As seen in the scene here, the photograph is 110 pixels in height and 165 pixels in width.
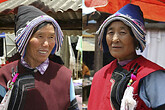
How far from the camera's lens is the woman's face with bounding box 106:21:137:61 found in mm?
1404

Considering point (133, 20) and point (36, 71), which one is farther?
point (36, 71)

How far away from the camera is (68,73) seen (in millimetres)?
1719

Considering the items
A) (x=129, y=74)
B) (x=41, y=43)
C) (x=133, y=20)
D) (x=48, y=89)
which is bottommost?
(x=48, y=89)

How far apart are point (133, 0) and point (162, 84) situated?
0.99 meters

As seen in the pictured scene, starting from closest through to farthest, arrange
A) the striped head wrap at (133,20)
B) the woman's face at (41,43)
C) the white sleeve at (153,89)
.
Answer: the white sleeve at (153,89), the striped head wrap at (133,20), the woman's face at (41,43)

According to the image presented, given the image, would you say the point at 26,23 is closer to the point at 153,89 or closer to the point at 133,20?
the point at 133,20

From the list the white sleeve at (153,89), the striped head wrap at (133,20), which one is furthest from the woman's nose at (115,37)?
the white sleeve at (153,89)

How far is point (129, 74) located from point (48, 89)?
764mm

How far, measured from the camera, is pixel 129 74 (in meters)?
1.34

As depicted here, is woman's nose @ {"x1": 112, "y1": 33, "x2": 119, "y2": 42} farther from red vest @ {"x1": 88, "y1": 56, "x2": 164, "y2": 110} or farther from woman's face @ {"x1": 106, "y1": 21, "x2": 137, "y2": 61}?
red vest @ {"x1": 88, "y1": 56, "x2": 164, "y2": 110}

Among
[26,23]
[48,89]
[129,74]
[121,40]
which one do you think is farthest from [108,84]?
[26,23]

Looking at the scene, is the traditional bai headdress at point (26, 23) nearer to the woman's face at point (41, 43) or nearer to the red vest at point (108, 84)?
the woman's face at point (41, 43)

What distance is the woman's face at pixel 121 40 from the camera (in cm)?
140

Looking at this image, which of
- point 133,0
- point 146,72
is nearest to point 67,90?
point 146,72
